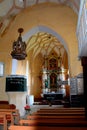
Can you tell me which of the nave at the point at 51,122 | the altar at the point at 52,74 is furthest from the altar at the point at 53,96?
the nave at the point at 51,122

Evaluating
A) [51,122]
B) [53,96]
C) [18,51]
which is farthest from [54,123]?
[53,96]

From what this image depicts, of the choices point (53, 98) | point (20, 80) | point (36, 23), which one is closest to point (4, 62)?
point (20, 80)

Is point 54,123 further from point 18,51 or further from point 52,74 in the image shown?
point 52,74

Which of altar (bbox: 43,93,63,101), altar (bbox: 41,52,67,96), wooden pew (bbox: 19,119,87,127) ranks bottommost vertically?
altar (bbox: 43,93,63,101)

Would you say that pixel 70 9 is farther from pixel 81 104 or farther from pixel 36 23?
pixel 81 104

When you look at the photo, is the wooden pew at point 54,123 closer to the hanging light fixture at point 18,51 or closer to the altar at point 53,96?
the hanging light fixture at point 18,51

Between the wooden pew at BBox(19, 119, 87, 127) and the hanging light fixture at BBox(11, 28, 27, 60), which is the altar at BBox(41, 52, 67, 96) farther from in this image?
the wooden pew at BBox(19, 119, 87, 127)

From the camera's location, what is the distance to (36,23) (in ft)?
32.6

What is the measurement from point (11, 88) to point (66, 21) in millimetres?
4692

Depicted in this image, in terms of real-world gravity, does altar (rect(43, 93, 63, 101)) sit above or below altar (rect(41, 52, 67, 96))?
below

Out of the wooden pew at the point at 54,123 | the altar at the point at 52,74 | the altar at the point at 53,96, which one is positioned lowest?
the altar at the point at 53,96

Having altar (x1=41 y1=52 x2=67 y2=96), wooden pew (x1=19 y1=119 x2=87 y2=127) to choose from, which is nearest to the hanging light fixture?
wooden pew (x1=19 y1=119 x2=87 y2=127)

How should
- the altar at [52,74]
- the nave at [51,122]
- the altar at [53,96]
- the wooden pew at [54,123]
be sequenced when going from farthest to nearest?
the altar at [52,74]
the altar at [53,96]
the wooden pew at [54,123]
the nave at [51,122]

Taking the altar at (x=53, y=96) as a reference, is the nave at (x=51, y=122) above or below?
above
